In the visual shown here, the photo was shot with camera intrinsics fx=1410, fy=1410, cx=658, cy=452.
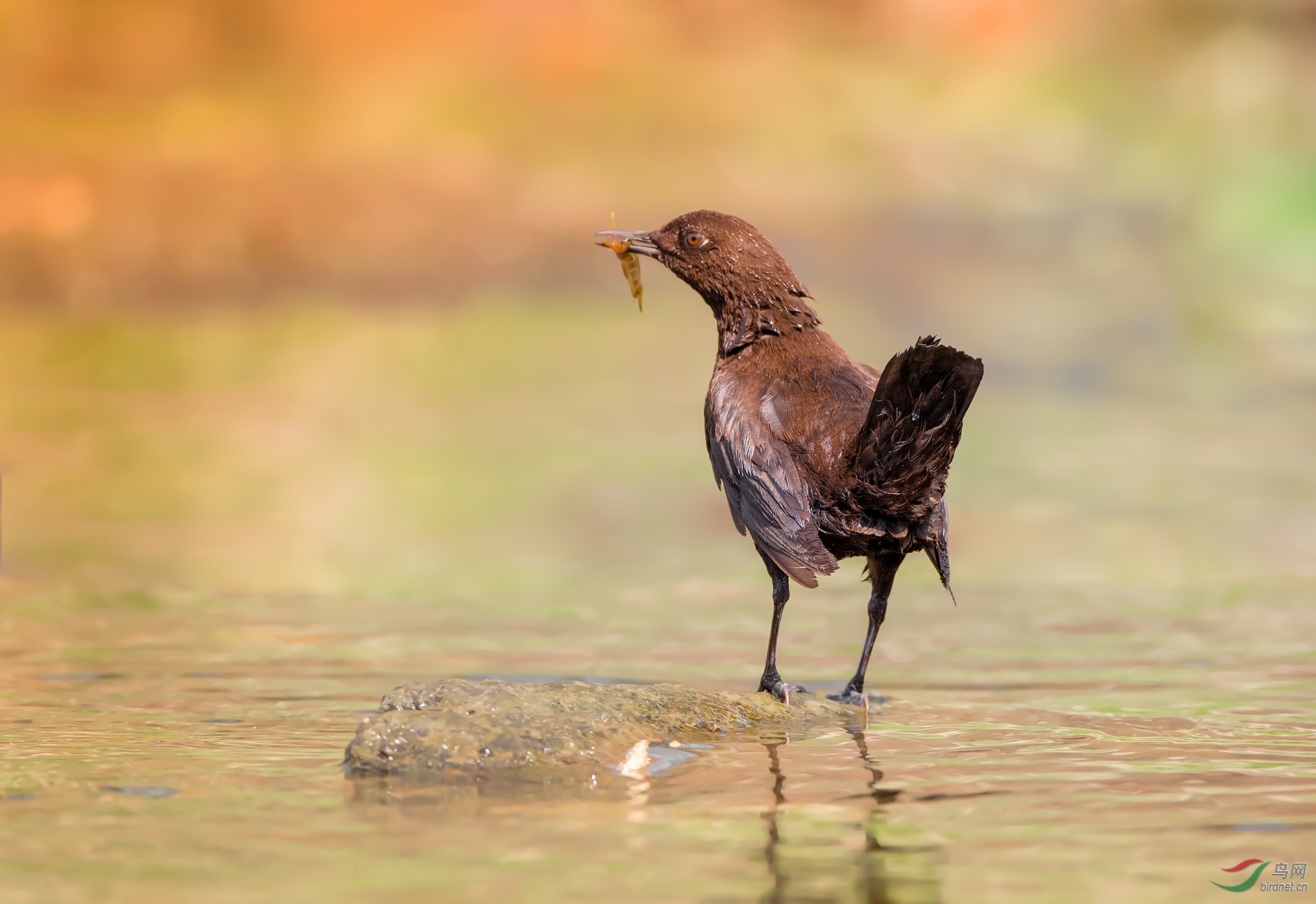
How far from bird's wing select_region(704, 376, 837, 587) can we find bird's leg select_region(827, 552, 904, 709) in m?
0.78

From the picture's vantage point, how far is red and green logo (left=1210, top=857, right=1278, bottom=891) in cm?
447

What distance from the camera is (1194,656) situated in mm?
10266

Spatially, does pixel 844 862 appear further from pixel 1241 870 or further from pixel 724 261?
pixel 724 261

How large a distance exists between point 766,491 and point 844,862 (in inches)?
122

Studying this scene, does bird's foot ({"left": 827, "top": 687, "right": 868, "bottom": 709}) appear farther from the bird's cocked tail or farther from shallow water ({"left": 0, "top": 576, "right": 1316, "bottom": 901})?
the bird's cocked tail

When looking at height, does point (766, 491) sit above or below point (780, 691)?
above

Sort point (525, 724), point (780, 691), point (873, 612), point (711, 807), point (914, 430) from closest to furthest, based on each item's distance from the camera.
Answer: point (711, 807), point (525, 724), point (914, 430), point (780, 691), point (873, 612)

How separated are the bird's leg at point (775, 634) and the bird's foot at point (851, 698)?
0.39 meters

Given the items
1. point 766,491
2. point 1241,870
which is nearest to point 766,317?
point 766,491

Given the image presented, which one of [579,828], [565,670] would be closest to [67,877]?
[579,828]

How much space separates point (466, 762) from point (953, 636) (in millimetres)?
6373

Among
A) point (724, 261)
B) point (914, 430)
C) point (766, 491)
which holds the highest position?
point (724, 261)

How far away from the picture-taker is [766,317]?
8.50 metres

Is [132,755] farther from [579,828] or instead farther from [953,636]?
[953,636]
